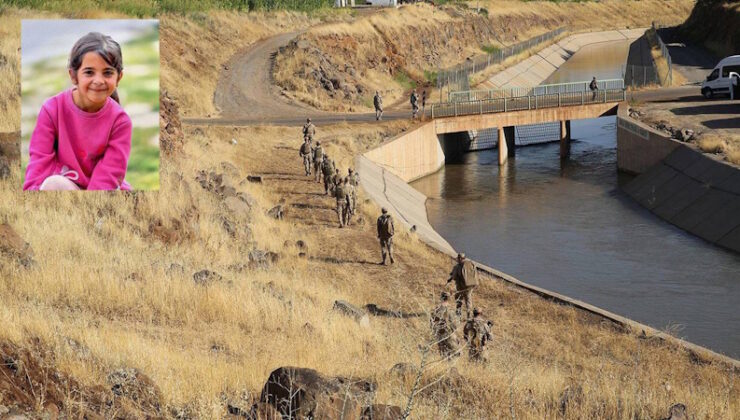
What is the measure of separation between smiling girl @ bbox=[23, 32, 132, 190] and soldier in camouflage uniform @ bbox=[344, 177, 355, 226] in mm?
12449

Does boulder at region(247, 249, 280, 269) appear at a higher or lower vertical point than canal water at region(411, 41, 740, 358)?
higher

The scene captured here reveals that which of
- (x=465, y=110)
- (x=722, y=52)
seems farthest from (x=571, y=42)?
(x=465, y=110)

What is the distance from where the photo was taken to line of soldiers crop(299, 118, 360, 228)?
29484mm

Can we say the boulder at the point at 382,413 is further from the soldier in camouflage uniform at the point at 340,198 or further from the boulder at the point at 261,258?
the soldier in camouflage uniform at the point at 340,198

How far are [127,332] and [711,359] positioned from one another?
1092cm

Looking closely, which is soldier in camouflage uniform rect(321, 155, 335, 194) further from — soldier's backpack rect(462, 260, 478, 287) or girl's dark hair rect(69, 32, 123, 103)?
girl's dark hair rect(69, 32, 123, 103)

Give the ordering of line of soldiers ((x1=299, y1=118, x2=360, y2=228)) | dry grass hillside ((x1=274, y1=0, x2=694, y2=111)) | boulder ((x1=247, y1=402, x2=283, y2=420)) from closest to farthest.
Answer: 1. boulder ((x1=247, y1=402, x2=283, y2=420))
2. line of soldiers ((x1=299, y1=118, x2=360, y2=228))
3. dry grass hillside ((x1=274, y1=0, x2=694, y2=111))

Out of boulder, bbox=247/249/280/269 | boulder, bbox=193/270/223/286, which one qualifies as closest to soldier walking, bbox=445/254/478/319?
boulder, bbox=193/270/223/286

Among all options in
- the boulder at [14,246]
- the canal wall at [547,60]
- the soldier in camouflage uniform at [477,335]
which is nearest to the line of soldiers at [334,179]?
the boulder at [14,246]

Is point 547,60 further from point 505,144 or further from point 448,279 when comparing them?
point 448,279

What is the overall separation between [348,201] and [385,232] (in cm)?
426

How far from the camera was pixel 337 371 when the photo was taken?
1348 cm

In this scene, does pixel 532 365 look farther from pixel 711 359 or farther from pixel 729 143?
pixel 729 143

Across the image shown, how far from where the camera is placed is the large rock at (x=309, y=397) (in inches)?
414
